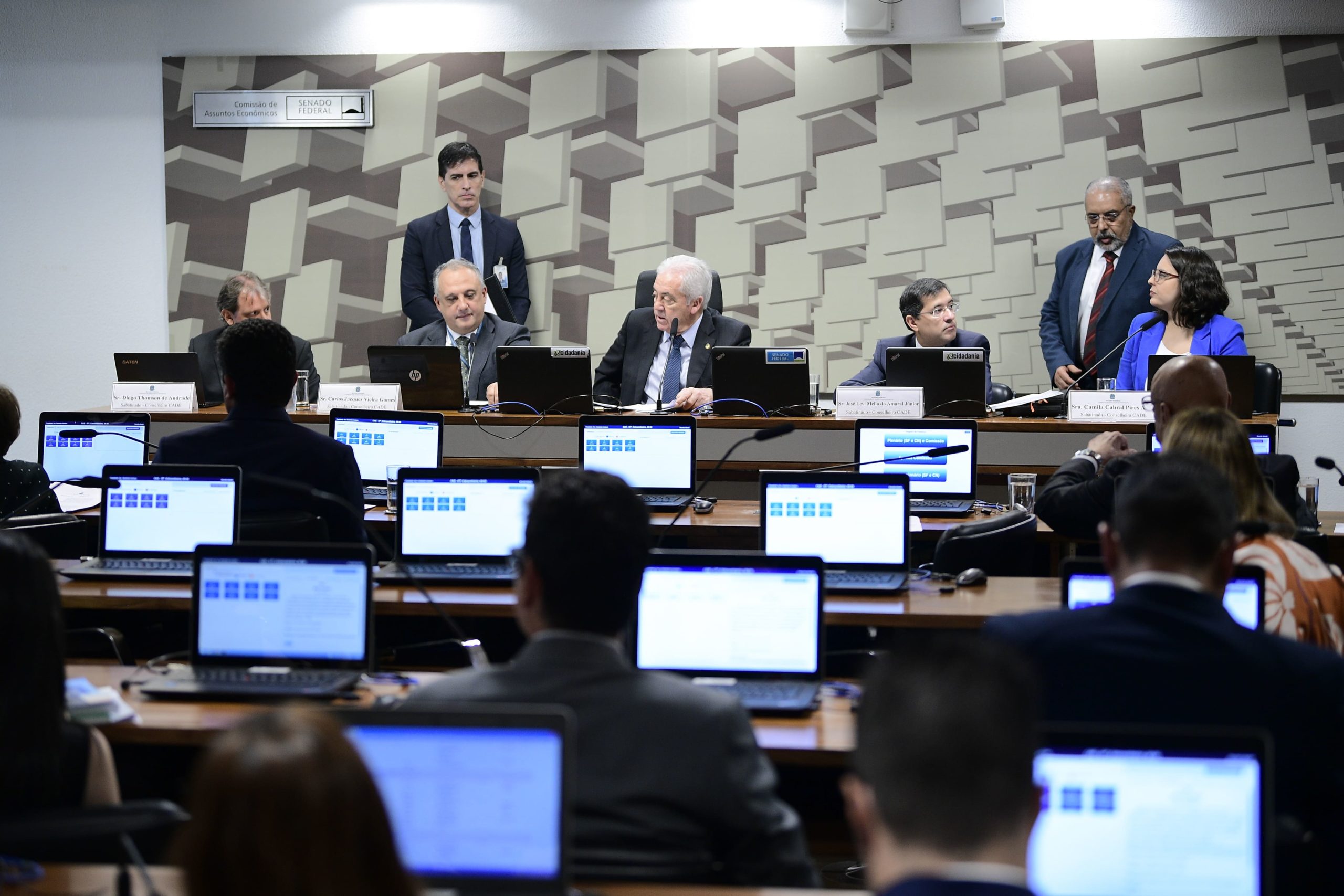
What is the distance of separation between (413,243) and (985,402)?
3.53 metres

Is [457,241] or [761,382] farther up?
[457,241]

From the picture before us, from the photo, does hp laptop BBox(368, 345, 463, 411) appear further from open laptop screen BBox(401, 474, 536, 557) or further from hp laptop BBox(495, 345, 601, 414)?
open laptop screen BBox(401, 474, 536, 557)

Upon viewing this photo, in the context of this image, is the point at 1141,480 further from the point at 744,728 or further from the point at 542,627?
the point at 542,627

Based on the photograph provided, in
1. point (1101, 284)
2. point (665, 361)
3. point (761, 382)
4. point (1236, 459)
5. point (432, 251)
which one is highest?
point (432, 251)

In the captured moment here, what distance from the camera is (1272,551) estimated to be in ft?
8.00

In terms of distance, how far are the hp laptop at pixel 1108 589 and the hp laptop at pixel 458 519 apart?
1.52 meters

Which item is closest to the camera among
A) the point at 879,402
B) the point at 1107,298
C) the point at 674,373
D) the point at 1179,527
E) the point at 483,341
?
the point at 1179,527

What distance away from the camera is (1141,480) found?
6.27 feet

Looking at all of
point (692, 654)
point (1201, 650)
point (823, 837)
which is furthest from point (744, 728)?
point (823, 837)

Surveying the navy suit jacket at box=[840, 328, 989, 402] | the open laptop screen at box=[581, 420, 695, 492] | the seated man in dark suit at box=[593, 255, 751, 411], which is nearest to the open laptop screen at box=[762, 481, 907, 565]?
the open laptop screen at box=[581, 420, 695, 492]

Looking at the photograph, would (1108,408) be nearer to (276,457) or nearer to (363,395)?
(363,395)

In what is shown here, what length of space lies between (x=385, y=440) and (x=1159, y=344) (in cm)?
350

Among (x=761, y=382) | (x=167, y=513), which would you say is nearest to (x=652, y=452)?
(x=761, y=382)

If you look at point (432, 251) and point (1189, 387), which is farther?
point (432, 251)
